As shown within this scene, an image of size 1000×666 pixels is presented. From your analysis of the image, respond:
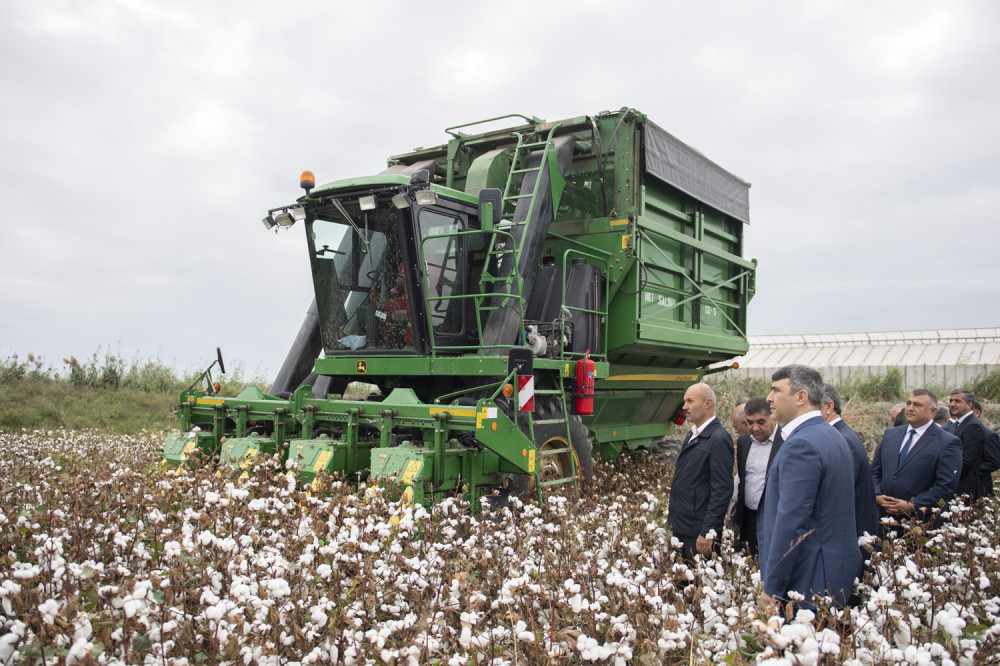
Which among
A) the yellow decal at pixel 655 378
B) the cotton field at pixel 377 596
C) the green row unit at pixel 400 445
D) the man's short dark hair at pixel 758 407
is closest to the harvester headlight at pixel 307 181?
the green row unit at pixel 400 445

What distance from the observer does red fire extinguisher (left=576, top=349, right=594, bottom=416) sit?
311 inches

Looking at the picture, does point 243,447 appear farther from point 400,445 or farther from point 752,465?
point 752,465

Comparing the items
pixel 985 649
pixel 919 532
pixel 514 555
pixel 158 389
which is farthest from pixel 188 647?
pixel 158 389

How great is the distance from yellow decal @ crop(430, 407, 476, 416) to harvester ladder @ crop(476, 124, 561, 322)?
4.03ft

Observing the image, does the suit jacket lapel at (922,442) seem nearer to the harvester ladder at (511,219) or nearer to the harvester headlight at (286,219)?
the harvester ladder at (511,219)

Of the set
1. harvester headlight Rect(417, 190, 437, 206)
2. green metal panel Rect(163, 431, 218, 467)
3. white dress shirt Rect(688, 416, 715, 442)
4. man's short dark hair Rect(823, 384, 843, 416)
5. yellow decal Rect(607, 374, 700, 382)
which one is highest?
harvester headlight Rect(417, 190, 437, 206)

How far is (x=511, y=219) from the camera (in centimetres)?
824

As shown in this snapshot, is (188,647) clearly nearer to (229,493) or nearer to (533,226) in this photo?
(229,493)

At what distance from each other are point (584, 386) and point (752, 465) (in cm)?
308

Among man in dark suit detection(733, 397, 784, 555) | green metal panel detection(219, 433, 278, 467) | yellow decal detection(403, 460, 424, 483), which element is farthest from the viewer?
green metal panel detection(219, 433, 278, 467)

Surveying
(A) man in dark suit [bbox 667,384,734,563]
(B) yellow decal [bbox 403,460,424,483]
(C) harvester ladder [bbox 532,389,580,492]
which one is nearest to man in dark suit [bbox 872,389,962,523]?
(A) man in dark suit [bbox 667,384,734,563]

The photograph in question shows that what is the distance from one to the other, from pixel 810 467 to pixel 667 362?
7205 millimetres

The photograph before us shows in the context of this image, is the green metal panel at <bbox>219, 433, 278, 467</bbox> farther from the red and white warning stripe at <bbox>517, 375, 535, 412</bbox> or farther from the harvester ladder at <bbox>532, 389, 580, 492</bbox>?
the harvester ladder at <bbox>532, 389, 580, 492</bbox>

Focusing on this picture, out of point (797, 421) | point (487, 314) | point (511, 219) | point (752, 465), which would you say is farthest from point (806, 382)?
point (511, 219)
